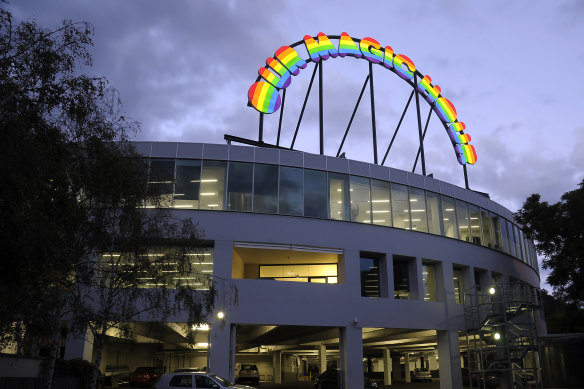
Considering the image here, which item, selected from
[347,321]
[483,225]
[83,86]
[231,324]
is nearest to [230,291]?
[231,324]

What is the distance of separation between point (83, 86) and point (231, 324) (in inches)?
604

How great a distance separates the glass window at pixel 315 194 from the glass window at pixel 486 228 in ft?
41.4

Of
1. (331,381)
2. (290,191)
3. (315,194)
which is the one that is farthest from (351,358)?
(290,191)

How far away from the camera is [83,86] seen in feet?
38.0

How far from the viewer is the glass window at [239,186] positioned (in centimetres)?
2569

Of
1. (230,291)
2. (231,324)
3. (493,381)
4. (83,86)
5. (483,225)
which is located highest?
(483,225)

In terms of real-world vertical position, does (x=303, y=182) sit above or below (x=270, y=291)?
above

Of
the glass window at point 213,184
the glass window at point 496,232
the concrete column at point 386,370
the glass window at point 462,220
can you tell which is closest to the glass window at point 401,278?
the glass window at point 462,220

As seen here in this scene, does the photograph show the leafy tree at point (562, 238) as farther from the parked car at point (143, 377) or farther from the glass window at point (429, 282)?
the parked car at point (143, 377)

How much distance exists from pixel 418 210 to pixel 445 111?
9.99 meters

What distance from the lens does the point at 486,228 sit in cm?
3362

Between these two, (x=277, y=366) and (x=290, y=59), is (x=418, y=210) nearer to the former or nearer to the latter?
(x=290, y=59)

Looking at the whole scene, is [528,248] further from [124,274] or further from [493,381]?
[124,274]

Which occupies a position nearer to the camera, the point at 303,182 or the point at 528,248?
the point at 303,182
